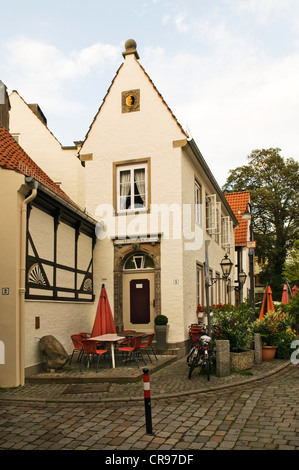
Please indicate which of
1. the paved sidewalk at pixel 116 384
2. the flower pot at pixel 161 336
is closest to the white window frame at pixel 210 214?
the flower pot at pixel 161 336

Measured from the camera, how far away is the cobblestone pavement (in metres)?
5.68

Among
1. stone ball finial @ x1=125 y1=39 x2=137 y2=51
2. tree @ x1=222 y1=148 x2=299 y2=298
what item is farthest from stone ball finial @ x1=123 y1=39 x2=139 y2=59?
tree @ x1=222 y1=148 x2=299 y2=298

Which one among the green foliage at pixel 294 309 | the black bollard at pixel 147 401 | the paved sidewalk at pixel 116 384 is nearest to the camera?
the black bollard at pixel 147 401

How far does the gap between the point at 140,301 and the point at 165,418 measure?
7947mm

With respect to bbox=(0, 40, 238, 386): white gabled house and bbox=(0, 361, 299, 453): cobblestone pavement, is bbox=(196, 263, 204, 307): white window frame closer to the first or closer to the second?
bbox=(0, 40, 238, 386): white gabled house

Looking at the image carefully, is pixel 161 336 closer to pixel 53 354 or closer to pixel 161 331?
pixel 161 331

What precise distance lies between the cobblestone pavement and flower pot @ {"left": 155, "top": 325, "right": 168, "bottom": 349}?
371 centimetres

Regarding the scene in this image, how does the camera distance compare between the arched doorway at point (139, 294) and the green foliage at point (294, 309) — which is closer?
the green foliage at point (294, 309)

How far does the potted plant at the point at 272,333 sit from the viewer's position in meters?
12.2

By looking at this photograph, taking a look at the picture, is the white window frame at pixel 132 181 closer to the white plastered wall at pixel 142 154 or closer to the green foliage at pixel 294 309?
the white plastered wall at pixel 142 154

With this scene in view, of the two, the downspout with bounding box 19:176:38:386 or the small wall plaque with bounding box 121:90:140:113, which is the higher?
the small wall plaque with bounding box 121:90:140:113

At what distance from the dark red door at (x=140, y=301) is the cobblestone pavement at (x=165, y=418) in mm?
4929

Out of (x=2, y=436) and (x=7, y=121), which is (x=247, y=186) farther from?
(x=2, y=436)

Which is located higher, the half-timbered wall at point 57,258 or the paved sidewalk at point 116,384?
the half-timbered wall at point 57,258
